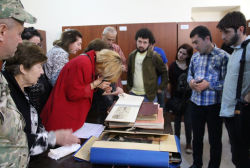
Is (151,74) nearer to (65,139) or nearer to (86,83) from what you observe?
(86,83)

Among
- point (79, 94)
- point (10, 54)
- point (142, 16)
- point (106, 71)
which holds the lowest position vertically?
point (79, 94)

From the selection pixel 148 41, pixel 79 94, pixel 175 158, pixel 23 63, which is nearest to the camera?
pixel 175 158

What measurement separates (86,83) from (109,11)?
3870 millimetres

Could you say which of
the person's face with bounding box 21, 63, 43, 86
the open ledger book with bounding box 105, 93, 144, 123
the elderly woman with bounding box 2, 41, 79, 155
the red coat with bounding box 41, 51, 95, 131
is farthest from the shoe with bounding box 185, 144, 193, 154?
the person's face with bounding box 21, 63, 43, 86

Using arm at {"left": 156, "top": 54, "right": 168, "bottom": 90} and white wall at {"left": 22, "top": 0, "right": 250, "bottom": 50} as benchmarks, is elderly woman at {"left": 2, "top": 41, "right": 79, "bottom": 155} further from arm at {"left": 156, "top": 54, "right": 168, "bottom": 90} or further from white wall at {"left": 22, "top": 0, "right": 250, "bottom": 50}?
white wall at {"left": 22, "top": 0, "right": 250, "bottom": 50}

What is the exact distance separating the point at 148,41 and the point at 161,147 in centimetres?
195

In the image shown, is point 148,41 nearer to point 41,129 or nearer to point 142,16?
point 41,129

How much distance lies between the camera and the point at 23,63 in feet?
3.47

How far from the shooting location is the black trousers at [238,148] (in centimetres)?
160

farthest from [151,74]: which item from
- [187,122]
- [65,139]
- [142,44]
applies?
[65,139]

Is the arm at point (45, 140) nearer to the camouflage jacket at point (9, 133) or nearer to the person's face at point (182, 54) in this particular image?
the camouflage jacket at point (9, 133)

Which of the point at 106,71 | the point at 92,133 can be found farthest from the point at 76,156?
the point at 106,71

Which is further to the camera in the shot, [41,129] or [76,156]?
[41,129]

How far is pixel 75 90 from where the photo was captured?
129 centimetres
